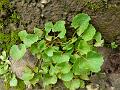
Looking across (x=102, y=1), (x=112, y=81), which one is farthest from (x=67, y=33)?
(x=112, y=81)

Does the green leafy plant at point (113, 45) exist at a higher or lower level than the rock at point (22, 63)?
higher

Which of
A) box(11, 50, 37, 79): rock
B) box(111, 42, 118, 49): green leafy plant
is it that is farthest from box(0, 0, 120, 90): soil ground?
box(11, 50, 37, 79): rock

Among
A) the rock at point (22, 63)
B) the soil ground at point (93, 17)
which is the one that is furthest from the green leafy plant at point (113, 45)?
the rock at point (22, 63)

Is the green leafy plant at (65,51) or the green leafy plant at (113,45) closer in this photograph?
the green leafy plant at (65,51)

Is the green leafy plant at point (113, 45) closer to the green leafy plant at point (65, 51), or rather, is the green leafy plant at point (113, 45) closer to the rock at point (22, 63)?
the green leafy plant at point (65, 51)

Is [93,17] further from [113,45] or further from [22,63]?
[22,63]

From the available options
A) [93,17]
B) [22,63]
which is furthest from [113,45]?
[22,63]
